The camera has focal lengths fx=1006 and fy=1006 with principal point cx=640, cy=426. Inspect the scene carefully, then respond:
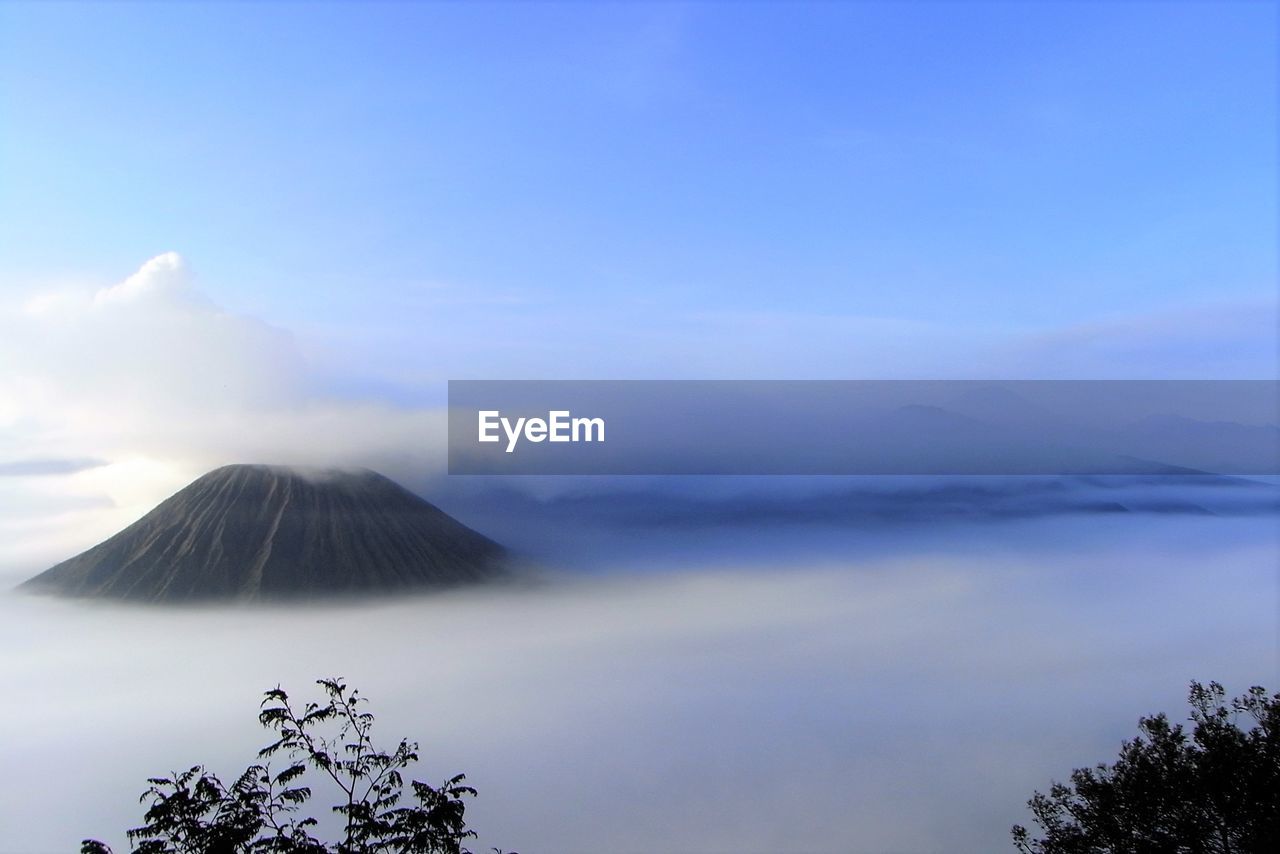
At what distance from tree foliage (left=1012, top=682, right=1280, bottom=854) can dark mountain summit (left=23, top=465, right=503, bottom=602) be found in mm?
139185

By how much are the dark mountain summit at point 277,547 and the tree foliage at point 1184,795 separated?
13918 centimetres

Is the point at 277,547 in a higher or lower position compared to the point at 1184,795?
lower

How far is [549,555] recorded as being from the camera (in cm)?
15650

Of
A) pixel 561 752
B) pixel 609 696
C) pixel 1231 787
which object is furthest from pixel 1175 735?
pixel 609 696

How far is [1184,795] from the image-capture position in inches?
647

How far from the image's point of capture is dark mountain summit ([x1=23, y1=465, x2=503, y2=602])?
139 meters

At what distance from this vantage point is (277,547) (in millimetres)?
147000

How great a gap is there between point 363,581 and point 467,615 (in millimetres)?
16232

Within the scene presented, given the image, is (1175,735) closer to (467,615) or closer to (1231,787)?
(1231,787)

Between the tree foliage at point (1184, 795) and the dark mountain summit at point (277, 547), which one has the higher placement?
the tree foliage at point (1184, 795)

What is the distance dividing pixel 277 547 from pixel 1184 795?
14493cm

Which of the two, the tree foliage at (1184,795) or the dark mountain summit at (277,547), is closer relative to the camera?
the tree foliage at (1184,795)

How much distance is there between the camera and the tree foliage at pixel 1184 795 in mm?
15602

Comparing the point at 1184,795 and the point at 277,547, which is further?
the point at 277,547
